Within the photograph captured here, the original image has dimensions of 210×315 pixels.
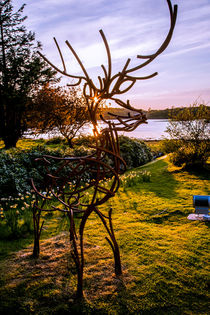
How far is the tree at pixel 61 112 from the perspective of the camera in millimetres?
13734

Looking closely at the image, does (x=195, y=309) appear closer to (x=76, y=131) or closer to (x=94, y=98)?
(x=94, y=98)

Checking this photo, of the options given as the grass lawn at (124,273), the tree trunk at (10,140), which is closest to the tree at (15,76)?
the tree trunk at (10,140)

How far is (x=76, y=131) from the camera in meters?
13.4

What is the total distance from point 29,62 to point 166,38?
59.9 ft

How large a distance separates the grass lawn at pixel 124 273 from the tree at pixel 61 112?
976 centimetres

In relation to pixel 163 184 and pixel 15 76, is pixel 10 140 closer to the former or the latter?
pixel 15 76

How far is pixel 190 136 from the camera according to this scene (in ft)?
30.7

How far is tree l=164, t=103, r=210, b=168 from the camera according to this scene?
914 centimetres

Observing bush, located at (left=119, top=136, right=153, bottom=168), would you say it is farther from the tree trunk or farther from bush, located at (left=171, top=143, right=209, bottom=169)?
the tree trunk

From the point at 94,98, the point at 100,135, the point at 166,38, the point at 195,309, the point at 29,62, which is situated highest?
the point at 29,62

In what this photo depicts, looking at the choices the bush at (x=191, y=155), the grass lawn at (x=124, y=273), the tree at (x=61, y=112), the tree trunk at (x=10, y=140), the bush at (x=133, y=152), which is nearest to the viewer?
the grass lawn at (x=124, y=273)

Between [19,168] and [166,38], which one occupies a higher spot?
[166,38]

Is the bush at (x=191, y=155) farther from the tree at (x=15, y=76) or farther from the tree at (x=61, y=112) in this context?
the tree at (x=15, y=76)

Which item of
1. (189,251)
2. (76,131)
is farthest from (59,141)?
(189,251)
